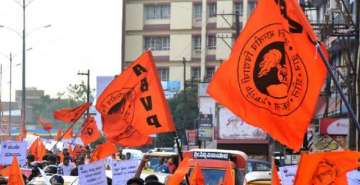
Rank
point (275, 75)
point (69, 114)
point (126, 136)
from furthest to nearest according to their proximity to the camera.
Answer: point (69, 114) < point (126, 136) < point (275, 75)

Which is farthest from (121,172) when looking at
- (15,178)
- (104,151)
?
(104,151)

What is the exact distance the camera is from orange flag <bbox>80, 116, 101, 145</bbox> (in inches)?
945

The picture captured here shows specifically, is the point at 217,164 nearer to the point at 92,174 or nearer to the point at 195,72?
the point at 92,174

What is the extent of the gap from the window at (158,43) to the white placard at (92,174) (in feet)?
206

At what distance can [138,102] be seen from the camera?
11594 millimetres

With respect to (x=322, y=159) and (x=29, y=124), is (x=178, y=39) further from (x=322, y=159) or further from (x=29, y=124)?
(x=322, y=159)

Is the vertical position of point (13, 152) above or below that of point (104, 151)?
below

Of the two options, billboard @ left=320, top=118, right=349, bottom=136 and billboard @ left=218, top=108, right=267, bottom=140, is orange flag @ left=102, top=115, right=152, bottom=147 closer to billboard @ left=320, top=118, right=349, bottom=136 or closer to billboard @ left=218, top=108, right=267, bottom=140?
billboard @ left=320, top=118, right=349, bottom=136

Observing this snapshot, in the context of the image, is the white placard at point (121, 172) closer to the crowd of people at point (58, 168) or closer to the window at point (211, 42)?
the crowd of people at point (58, 168)

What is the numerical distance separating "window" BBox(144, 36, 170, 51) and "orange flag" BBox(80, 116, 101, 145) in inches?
1913

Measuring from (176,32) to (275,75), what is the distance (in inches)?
2582

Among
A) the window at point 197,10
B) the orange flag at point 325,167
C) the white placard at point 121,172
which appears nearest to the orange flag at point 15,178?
the white placard at point 121,172

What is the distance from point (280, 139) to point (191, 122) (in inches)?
2225

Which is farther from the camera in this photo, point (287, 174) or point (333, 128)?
point (333, 128)
